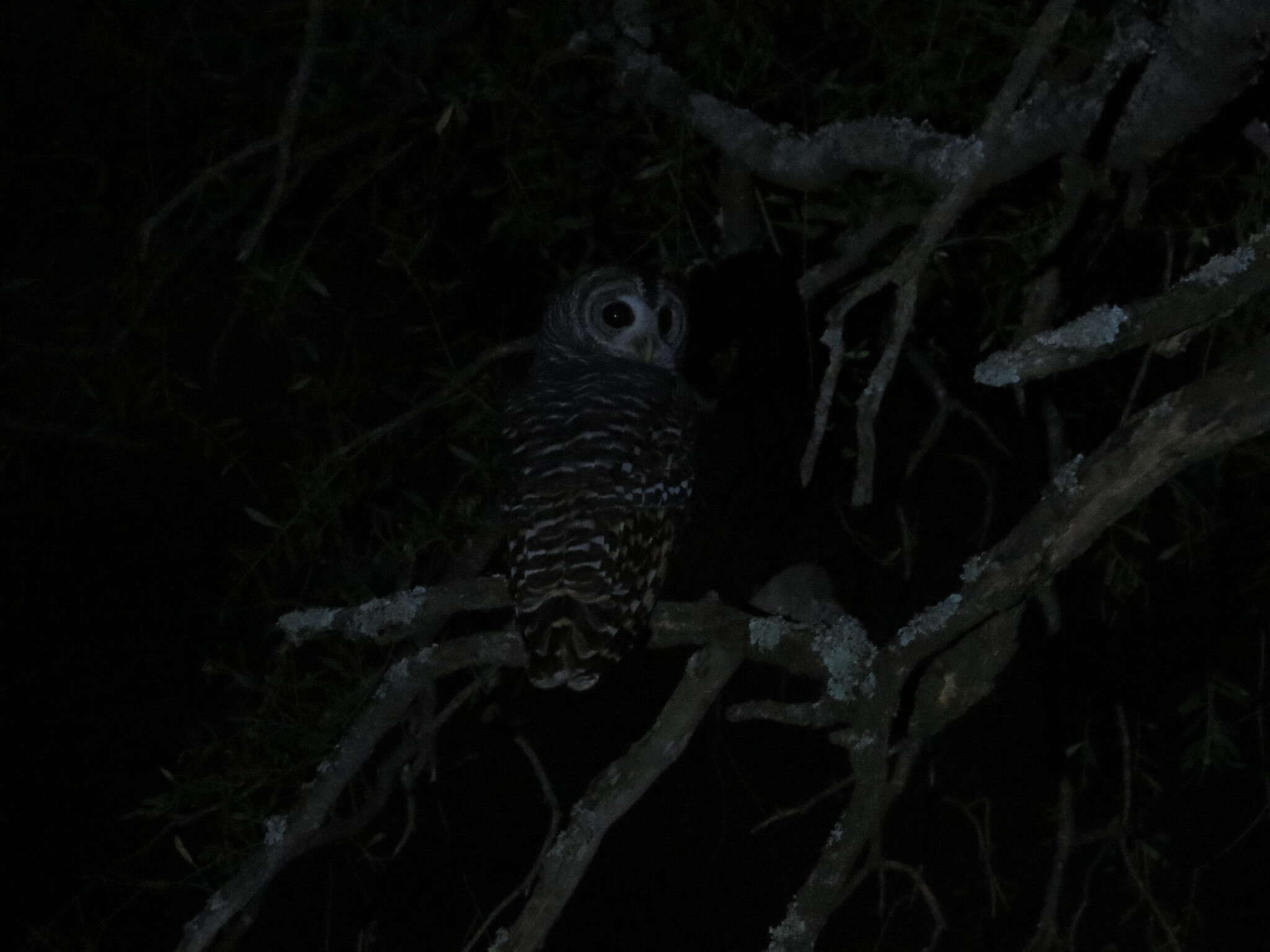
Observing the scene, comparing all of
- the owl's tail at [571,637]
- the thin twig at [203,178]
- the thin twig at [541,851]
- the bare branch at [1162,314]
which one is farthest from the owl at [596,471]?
the bare branch at [1162,314]

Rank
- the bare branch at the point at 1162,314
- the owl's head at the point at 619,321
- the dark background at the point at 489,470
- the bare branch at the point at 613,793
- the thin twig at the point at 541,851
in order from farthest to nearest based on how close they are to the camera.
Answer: the owl's head at the point at 619,321, the dark background at the point at 489,470, the thin twig at the point at 541,851, the bare branch at the point at 613,793, the bare branch at the point at 1162,314

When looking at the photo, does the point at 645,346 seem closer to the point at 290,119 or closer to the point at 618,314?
the point at 618,314

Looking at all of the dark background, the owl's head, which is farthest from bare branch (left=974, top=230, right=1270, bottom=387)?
the owl's head

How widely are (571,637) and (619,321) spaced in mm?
382

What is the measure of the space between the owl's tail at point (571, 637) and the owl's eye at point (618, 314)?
1.06 ft

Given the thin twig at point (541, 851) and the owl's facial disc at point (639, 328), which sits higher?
the owl's facial disc at point (639, 328)

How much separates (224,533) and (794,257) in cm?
71

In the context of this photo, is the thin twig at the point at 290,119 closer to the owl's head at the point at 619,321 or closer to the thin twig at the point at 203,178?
the thin twig at the point at 203,178

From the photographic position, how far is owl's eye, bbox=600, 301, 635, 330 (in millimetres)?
1353

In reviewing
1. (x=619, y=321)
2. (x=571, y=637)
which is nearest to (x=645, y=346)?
(x=619, y=321)

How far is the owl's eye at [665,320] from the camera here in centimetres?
135

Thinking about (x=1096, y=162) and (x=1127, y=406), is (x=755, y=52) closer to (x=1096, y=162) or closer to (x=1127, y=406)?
(x=1096, y=162)

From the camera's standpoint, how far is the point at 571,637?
3.78ft

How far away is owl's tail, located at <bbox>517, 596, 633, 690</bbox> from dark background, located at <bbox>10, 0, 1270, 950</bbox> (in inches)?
6.7
